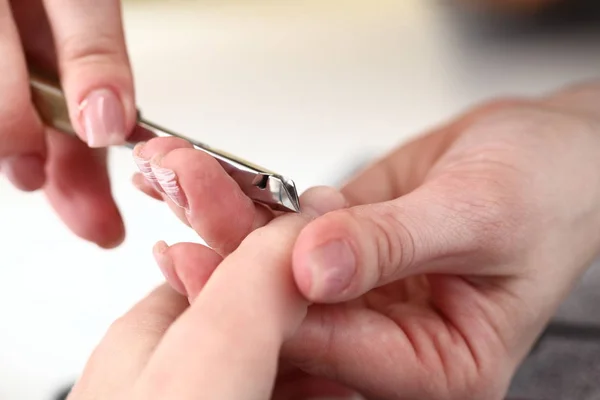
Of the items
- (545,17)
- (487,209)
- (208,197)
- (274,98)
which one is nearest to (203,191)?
(208,197)

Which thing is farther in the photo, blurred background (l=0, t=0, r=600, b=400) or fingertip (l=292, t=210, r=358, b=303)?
blurred background (l=0, t=0, r=600, b=400)

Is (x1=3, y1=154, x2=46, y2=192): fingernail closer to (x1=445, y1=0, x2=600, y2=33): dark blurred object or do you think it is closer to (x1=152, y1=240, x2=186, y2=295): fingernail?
(x1=152, y1=240, x2=186, y2=295): fingernail

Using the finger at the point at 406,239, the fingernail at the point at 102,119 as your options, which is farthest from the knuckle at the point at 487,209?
the fingernail at the point at 102,119

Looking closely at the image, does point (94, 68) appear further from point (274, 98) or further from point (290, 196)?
point (274, 98)

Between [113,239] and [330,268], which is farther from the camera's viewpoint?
[113,239]

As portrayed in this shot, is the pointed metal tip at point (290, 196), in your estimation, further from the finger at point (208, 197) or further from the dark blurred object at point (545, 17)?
the dark blurred object at point (545, 17)

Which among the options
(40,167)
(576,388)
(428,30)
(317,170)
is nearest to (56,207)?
(40,167)

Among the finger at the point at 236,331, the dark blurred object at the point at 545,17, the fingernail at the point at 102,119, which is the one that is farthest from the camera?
the dark blurred object at the point at 545,17

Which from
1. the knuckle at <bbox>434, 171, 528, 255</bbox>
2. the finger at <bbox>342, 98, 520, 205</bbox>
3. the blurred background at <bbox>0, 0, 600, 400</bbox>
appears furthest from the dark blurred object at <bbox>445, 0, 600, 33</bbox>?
the knuckle at <bbox>434, 171, 528, 255</bbox>
